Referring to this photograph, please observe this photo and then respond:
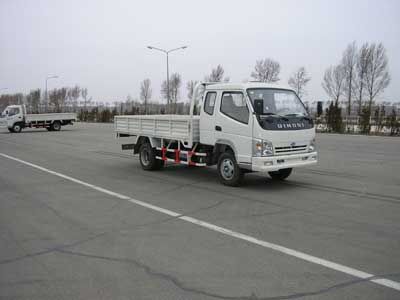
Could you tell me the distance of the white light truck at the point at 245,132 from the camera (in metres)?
9.09

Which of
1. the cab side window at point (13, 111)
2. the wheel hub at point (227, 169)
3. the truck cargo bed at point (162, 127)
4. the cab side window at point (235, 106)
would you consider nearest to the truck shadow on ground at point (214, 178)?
the wheel hub at point (227, 169)

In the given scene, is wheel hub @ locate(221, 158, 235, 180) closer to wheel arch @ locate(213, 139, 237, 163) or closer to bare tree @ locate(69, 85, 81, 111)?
wheel arch @ locate(213, 139, 237, 163)

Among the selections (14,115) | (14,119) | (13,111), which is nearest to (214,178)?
(14,119)

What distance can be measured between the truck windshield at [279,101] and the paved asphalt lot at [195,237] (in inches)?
68.2

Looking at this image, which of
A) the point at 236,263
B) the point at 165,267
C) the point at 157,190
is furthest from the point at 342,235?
the point at 157,190

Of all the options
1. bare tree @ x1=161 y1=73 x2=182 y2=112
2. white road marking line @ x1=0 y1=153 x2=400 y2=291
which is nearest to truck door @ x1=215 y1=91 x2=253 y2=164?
white road marking line @ x1=0 y1=153 x2=400 y2=291

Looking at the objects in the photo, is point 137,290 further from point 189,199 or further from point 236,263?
point 189,199

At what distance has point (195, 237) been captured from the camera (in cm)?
607

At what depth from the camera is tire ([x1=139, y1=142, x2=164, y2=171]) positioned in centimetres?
1239

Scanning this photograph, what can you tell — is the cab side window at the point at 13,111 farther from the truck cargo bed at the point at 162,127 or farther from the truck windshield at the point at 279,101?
the truck windshield at the point at 279,101

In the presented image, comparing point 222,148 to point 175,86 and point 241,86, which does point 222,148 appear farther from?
point 175,86

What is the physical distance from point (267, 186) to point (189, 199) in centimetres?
220

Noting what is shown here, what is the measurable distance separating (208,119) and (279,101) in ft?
5.74

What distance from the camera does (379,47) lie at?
45.2 metres
